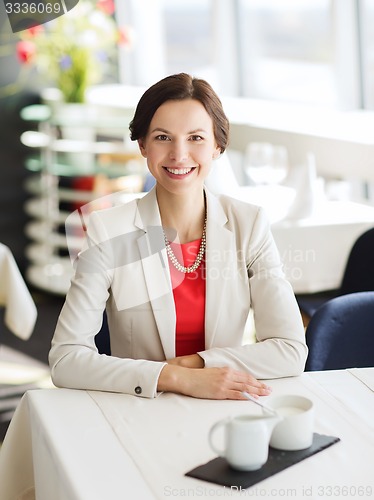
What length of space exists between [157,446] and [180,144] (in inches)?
30.1

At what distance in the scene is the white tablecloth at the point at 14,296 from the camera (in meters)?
3.40

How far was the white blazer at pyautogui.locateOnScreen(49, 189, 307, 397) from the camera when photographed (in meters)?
1.95

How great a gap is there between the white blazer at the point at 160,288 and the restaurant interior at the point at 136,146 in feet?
3.89

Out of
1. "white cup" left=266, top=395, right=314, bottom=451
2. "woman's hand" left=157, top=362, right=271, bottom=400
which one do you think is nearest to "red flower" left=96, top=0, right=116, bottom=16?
"woman's hand" left=157, top=362, right=271, bottom=400

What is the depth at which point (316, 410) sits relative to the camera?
64.2 inches

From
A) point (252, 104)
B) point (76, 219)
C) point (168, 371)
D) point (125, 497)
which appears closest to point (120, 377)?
point (168, 371)

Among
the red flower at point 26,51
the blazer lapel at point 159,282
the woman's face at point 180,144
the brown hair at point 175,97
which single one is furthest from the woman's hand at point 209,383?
the red flower at point 26,51

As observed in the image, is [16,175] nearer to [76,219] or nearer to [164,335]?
[76,219]

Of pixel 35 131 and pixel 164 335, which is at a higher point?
pixel 35 131

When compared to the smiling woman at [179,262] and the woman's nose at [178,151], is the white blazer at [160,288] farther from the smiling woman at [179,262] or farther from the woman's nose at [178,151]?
the woman's nose at [178,151]

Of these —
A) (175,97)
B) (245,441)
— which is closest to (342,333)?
(175,97)

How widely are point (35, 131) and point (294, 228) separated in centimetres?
235

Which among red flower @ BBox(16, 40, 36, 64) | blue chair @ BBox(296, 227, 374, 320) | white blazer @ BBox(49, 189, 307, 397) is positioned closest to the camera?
white blazer @ BBox(49, 189, 307, 397)

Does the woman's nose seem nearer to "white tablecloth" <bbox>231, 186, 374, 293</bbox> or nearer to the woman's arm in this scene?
the woman's arm
